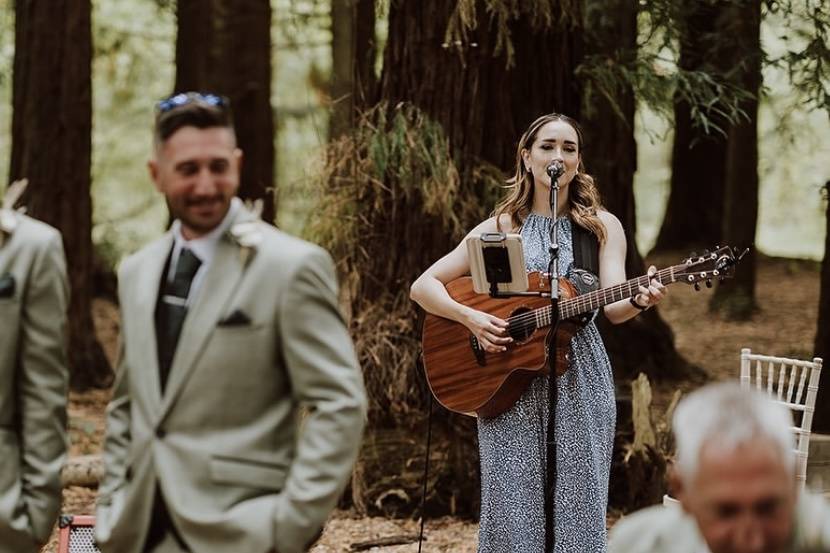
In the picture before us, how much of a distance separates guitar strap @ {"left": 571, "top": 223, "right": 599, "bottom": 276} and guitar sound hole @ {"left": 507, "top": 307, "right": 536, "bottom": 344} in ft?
1.00

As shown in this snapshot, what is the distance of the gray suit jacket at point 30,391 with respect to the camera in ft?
12.4

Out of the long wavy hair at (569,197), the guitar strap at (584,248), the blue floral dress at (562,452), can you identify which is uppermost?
the long wavy hair at (569,197)

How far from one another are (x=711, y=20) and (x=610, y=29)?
9.62ft

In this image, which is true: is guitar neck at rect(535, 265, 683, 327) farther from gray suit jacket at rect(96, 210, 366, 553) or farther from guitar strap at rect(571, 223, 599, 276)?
gray suit jacket at rect(96, 210, 366, 553)

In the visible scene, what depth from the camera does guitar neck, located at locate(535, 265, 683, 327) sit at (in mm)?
5953

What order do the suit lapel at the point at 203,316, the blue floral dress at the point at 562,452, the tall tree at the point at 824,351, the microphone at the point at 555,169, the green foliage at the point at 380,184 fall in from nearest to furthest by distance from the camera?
1. the suit lapel at the point at 203,316
2. the microphone at the point at 555,169
3. the blue floral dress at the point at 562,452
4. the green foliage at the point at 380,184
5. the tall tree at the point at 824,351

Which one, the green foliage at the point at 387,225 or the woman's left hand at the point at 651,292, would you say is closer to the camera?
the woman's left hand at the point at 651,292

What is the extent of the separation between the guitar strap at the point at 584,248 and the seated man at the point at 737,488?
3.68 meters

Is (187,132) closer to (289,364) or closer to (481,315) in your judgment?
(289,364)

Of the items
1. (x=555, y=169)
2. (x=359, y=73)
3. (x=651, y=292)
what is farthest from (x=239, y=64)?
(x=651, y=292)

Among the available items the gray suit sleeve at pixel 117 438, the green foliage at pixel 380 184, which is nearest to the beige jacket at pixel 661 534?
the gray suit sleeve at pixel 117 438

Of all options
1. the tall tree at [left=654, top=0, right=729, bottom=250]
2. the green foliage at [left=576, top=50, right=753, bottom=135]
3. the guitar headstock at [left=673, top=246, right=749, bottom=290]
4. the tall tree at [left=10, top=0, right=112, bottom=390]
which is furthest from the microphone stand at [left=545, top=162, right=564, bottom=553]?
the tall tree at [left=654, top=0, right=729, bottom=250]

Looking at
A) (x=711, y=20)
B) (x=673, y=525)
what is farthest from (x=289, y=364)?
(x=711, y=20)

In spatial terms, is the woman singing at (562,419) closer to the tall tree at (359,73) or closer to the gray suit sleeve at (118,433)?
the gray suit sleeve at (118,433)
